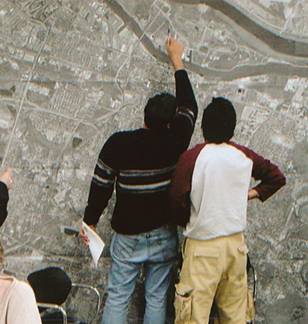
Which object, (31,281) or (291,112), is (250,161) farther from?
(31,281)

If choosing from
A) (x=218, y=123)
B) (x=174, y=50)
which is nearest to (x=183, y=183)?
(x=218, y=123)

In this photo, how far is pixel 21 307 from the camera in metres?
Answer: 3.73

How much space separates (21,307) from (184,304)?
6.22 ft

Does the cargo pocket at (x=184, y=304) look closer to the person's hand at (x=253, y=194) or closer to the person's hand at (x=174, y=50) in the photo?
the person's hand at (x=253, y=194)

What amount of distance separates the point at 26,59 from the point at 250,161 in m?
1.46

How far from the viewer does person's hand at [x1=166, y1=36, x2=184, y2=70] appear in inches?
237

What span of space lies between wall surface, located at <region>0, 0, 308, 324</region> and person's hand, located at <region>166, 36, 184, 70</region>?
5cm

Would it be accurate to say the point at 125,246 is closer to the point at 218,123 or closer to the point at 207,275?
the point at 207,275

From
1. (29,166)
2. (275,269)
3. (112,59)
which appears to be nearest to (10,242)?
(29,166)

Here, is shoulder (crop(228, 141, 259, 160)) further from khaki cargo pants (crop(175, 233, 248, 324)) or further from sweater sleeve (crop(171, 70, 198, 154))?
khaki cargo pants (crop(175, 233, 248, 324))

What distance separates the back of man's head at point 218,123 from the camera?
5.44m

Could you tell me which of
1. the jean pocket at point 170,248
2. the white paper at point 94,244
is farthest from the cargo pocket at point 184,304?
the white paper at point 94,244

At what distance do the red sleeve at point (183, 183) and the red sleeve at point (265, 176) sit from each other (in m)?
0.36

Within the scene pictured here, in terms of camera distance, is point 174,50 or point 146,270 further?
point 174,50
